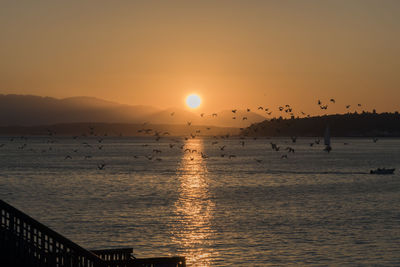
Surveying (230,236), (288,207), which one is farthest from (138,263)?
(288,207)

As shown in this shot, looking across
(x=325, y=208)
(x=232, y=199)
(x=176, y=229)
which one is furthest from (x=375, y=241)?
(x=232, y=199)

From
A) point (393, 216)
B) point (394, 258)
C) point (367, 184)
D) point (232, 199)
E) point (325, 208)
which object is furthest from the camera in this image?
point (367, 184)

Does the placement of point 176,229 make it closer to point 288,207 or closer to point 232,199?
point 288,207

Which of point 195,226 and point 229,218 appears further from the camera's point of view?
point 229,218

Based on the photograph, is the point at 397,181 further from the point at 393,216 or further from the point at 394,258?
the point at 394,258

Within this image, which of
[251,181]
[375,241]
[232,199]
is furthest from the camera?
[251,181]

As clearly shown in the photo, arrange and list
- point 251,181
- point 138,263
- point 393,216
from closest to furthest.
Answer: point 138,263 < point 393,216 < point 251,181

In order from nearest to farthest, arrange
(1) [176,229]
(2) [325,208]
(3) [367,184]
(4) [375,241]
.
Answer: (4) [375,241] → (1) [176,229] → (2) [325,208] → (3) [367,184]

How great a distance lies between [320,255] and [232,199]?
35.6 m

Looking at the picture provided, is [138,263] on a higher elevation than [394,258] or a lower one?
higher

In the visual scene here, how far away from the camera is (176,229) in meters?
45.1

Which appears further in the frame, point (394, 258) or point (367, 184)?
point (367, 184)

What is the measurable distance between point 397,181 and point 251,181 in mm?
24241

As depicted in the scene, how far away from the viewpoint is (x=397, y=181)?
338 feet
